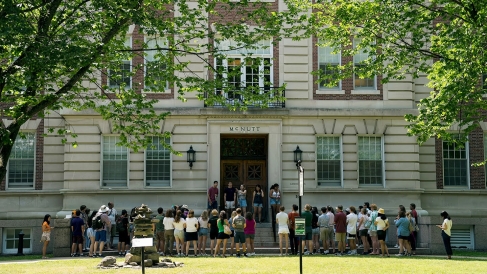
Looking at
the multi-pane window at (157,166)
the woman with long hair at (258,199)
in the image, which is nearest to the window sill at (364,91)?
the woman with long hair at (258,199)

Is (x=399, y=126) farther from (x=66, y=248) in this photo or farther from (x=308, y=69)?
(x=66, y=248)

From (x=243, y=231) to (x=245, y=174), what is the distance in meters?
7.00

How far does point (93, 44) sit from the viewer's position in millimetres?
17422

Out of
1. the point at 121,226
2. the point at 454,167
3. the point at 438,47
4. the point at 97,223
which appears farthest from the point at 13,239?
the point at 438,47

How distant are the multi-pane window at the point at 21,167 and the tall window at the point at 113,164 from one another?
309cm

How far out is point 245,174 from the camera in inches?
1233

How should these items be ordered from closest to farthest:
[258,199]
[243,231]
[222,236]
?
[243,231] → [222,236] → [258,199]

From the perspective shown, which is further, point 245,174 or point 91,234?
point 245,174

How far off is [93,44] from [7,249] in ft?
51.2

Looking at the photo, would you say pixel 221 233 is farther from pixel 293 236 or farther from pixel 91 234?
pixel 91 234

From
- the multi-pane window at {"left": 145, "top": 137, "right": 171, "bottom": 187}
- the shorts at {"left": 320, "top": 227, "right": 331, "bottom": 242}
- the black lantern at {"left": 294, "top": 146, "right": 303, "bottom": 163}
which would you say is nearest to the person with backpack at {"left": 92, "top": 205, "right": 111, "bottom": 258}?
the multi-pane window at {"left": 145, "top": 137, "right": 171, "bottom": 187}

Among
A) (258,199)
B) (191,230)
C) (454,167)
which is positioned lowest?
(191,230)

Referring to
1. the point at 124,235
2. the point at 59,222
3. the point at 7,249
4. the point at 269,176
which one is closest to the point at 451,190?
the point at 269,176

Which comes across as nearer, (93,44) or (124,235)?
(93,44)
